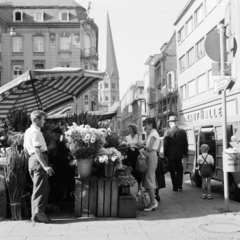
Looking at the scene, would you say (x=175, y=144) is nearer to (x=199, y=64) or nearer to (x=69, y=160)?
(x=69, y=160)

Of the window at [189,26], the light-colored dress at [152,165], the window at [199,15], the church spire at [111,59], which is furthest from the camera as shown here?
the church spire at [111,59]

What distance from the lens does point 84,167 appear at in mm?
6684

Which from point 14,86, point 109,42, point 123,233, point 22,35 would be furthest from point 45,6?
point 109,42

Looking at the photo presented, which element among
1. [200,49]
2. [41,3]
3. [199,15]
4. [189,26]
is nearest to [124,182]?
[200,49]

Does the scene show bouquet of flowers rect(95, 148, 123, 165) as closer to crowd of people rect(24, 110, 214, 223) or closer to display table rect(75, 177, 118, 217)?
display table rect(75, 177, 118, 217)

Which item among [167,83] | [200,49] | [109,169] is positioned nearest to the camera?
[109,169]

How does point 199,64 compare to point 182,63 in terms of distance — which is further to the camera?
point 182,63

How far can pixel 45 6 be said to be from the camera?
49.3 meters

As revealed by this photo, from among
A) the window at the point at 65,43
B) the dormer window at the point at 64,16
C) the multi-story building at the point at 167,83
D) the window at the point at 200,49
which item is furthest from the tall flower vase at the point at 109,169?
the dormer window at the point at 64,16

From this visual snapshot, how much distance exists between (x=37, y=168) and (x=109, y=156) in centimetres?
121

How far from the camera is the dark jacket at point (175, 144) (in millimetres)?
9594

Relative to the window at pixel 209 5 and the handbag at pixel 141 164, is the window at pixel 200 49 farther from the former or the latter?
the handbag at pixel 141 164

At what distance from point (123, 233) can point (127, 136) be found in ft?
11.0

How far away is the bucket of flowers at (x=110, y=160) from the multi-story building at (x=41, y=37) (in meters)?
41.9
